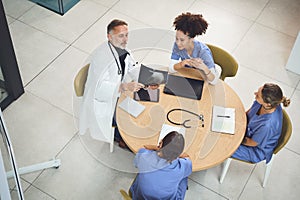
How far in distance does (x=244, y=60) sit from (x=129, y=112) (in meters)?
1.87

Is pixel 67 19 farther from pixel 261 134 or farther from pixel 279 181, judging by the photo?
pixel 279 181

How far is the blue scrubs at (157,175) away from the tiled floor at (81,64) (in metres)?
0.58

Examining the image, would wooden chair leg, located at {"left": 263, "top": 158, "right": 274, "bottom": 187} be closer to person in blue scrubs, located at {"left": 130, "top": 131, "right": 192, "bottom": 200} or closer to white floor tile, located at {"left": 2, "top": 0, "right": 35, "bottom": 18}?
person in blue scrubs, located at {"left": 130, "top": 131, "right": 192, "bottom": 200}

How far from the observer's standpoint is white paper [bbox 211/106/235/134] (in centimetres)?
351

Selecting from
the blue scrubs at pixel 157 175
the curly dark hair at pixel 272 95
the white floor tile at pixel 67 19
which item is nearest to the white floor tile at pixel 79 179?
the blue scrubs at pixel 157 175

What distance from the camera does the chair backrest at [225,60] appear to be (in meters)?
3.91

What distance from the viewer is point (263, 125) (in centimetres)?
342

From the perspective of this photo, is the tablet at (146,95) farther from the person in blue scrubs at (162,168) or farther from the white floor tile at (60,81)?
the white floor tile at (60,81)

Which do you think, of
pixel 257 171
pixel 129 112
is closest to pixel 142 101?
pixel 129 112

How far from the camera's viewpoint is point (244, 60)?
488 centimetres

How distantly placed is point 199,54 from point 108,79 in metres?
0.82

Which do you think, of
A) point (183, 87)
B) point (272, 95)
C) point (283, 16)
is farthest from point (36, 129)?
point (283, 16)

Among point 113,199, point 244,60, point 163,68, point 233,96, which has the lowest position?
point 113,199

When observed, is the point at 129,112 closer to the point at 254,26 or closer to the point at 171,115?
the point at 171,115
